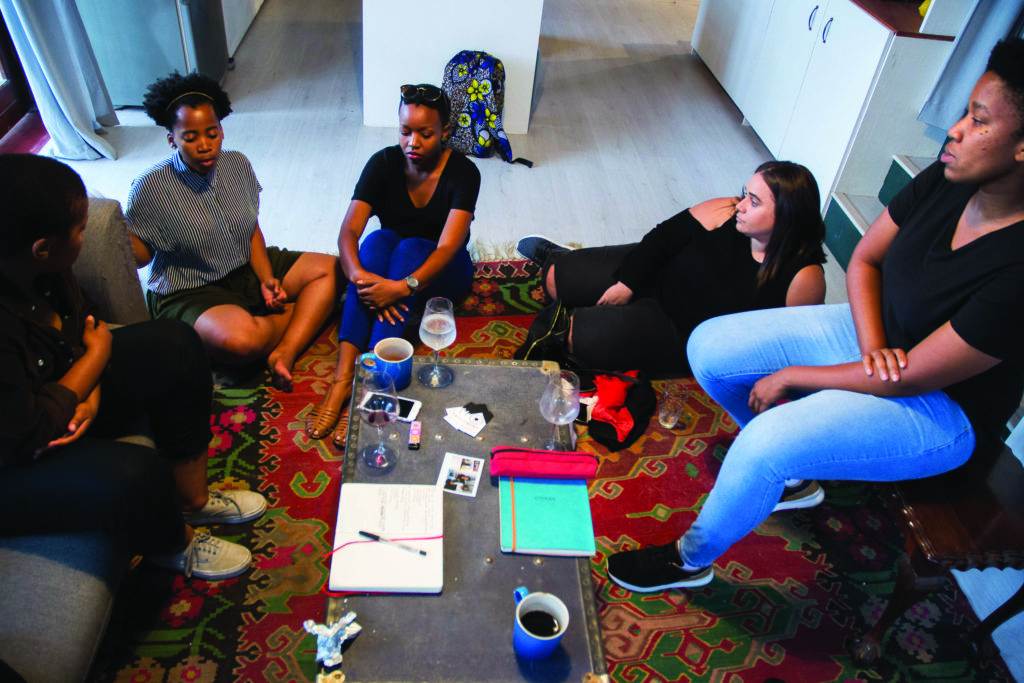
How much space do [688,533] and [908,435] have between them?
56 centimetres

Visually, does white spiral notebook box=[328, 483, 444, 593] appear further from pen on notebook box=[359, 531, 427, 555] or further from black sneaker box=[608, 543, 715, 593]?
black sneaker box=[608, 543, 715, 593]

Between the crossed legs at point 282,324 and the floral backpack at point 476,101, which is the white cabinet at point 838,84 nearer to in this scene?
the floral backpack at point 476,101

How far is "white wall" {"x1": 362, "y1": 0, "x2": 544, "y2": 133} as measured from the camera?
12.0ft

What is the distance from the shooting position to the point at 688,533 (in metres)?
1.84

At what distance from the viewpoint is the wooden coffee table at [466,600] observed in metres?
1.33

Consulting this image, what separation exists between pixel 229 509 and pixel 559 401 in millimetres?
946

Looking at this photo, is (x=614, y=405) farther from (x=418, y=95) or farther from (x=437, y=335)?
(x=418, y=95)

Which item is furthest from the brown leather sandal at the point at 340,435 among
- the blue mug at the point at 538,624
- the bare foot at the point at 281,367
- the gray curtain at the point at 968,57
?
the gray curtain at the point at 968,57

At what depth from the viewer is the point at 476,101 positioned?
368cm

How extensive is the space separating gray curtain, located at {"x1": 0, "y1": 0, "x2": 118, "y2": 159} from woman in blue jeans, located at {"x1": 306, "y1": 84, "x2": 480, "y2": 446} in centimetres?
172

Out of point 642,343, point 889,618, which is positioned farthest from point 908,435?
point 642,343

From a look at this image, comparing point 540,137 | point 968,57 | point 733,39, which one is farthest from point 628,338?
point 733,39

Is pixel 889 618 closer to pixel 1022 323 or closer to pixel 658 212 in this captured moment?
pixel 1022 323

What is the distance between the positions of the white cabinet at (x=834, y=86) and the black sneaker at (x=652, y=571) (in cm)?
224
